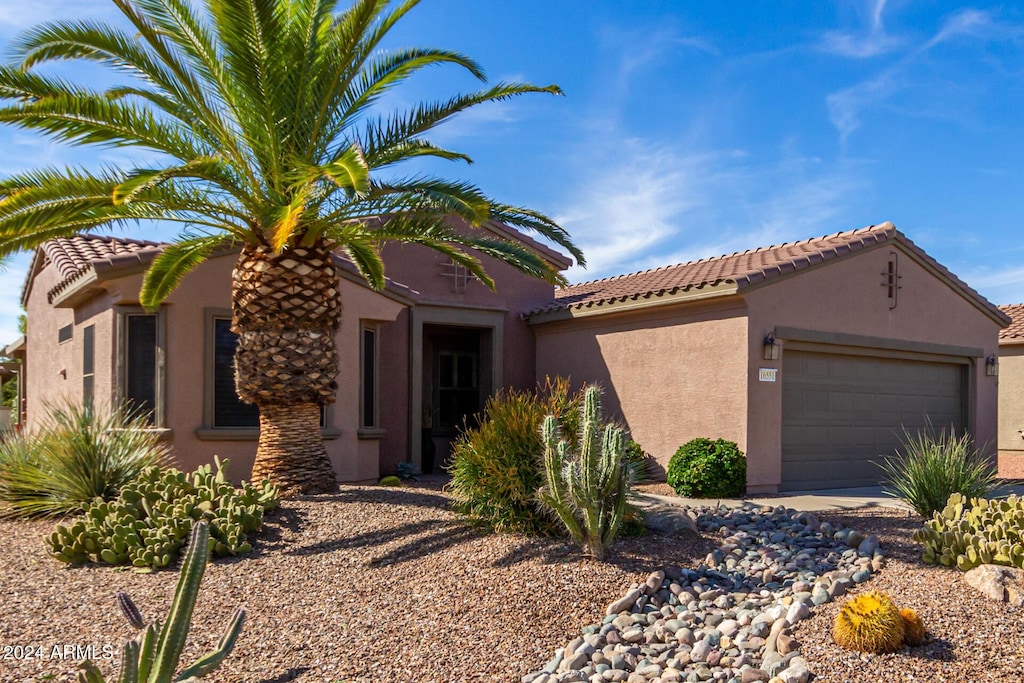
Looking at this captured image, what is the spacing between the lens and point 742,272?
13.1 metres

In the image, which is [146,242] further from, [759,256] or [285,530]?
[759,256]

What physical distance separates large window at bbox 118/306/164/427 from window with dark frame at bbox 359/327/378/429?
3194mm

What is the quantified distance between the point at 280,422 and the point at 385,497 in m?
1.55

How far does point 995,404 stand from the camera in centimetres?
1644

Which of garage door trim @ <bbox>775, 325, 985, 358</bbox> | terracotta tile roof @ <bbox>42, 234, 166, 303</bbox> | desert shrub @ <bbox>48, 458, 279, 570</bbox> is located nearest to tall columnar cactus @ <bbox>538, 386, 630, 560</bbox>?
desert shrub @ <bbox>48, 458, 279, 570</bbox>

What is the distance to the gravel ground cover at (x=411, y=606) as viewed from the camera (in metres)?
6.05

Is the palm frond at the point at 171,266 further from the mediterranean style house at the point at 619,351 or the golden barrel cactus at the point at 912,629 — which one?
the golden barrel cactus at the point at 912,629

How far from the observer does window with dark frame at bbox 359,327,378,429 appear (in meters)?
14.4

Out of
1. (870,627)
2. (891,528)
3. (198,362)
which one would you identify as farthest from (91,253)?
(870,627)

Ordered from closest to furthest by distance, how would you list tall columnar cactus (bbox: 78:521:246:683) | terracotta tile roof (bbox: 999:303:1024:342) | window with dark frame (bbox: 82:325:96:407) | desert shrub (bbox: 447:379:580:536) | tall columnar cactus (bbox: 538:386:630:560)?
tall columnar cactus (bbox: 78:521:246:683) < tall columnar cactus (bbox: 538:386:630:560) < desert shrub (bbox: 447:379:580:536) < window with dark frame (bbox: 82:325:96:407) < terracotta tile roof (bbox: 999:303:1024:342)

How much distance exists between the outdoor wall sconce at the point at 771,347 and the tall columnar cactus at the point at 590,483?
5.53 meters

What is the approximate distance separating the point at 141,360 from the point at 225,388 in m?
1.20

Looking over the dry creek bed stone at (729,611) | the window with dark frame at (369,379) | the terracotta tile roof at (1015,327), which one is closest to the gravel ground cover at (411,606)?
the dry creek bed stone at (729,611)

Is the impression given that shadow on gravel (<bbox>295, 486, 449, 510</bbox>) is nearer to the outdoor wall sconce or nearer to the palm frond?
the palm frond
